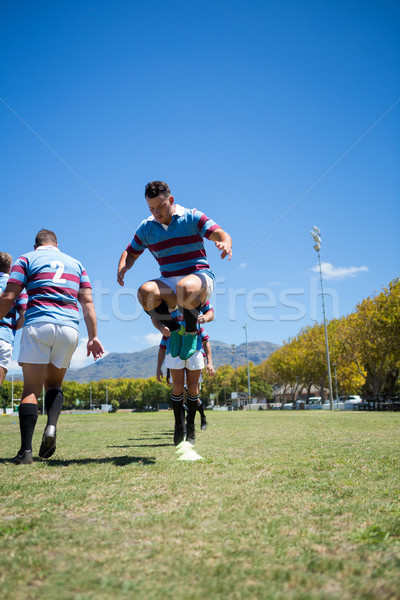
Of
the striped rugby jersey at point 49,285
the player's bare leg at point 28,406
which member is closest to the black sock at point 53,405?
the player's bare leg at point 28,406

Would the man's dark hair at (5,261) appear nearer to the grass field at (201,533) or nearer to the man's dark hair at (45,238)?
the man's dark hair at (45,238)

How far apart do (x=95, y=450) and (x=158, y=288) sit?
236cm

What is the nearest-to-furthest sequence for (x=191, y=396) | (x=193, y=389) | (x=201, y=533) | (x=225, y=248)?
1. (x=201, y=533)
2. (x=225, y=248)
3. (x=193, y=389)
4. (x=191, y=396)

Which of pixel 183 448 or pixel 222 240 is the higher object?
pixel 222 240

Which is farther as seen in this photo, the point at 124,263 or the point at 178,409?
the point at 178,409

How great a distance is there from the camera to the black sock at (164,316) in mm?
5465

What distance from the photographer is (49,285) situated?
486 cm

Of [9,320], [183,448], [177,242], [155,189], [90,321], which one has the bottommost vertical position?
[183,448]

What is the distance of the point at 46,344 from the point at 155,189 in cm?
211

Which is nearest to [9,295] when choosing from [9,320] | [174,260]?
[9,320]

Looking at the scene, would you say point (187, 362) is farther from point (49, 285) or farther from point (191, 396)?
point (49, 285)

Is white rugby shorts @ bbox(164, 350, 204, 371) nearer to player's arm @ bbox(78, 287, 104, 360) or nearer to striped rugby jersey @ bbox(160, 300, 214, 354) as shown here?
striped rugby jersey @ bbox(160, 300, 214, 354)

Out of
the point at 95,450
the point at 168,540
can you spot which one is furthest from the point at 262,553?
the point at 95,450

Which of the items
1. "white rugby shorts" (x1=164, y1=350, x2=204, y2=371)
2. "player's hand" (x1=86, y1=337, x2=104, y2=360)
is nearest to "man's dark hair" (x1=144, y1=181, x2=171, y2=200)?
"player's hand" (x1=86, y1=337, x2=104, y2=360)
